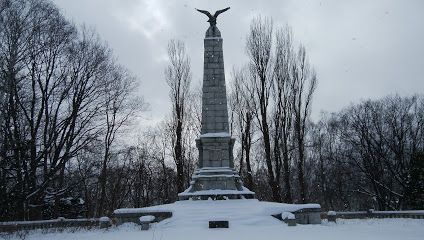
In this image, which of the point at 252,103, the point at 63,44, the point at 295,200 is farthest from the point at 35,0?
the point at 295,200

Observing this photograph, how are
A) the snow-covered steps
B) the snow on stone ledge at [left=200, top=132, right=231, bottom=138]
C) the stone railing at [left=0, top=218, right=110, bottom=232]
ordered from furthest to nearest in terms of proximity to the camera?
1. the snow on stone ledge at [left=200, top=132, right=231, bottom=138]
2. the stone railing at [left=0, top=218, right=110, bottom=232]
3. the snow-covered steps

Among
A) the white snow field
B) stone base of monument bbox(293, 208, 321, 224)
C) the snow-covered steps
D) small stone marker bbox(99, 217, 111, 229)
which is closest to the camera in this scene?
the white snow field

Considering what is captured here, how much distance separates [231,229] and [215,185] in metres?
6.35

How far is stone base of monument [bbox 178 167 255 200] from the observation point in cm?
1730

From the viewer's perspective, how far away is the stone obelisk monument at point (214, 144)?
58.1ft

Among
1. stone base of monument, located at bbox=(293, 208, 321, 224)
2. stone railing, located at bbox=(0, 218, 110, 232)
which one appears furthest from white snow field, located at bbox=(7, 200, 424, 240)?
stone railing, located at bbox=(0, 218, 110, 232)

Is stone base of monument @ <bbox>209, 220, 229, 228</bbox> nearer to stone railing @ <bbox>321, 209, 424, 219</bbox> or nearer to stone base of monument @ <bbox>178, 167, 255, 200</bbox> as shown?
stone base of monument @ <bbox>178, 167, 255, 200</bbox>

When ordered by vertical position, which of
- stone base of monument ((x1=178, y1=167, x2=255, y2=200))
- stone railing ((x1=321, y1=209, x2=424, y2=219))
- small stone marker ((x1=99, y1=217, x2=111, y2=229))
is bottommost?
stone railing ((x1=321, y1=209, x2=424, y2=219))

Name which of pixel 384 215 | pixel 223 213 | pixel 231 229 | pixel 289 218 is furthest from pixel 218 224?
pixel 384 215

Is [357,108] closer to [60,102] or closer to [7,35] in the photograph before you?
[60,102]

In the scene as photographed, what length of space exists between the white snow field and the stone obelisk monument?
4.09 ft

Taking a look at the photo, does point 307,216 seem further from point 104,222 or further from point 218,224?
point 104,222

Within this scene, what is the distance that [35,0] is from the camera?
14.5 metres

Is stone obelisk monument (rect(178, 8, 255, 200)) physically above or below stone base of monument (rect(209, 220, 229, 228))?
above
